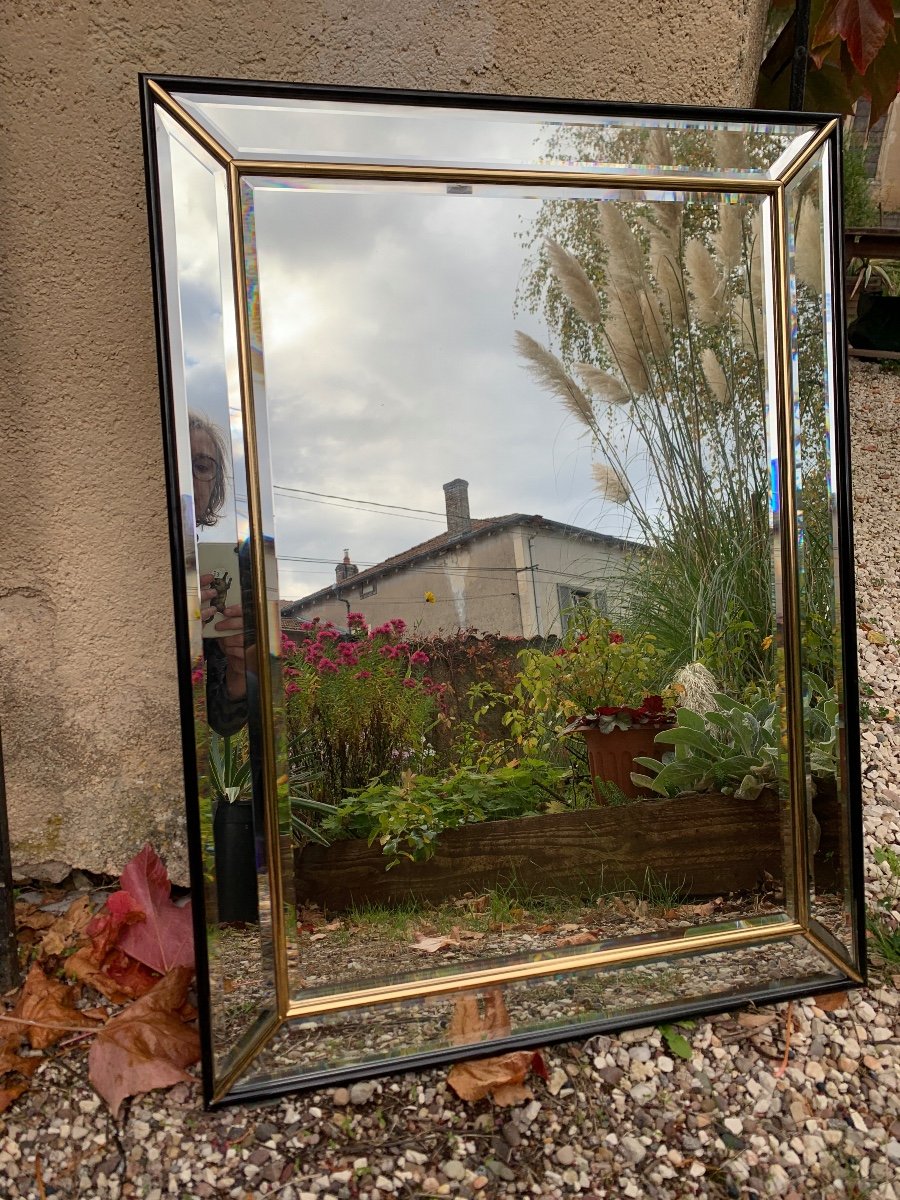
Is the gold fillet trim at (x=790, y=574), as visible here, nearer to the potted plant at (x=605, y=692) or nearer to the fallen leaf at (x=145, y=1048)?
the potted plant at (x=605, y=692)

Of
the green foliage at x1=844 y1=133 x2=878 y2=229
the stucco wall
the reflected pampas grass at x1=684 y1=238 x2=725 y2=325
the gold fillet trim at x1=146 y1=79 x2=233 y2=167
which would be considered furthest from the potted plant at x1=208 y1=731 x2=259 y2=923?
the green foliage at x1=844 y1=133 x2=878 y2=229

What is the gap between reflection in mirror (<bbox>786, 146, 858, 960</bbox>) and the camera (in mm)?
1145

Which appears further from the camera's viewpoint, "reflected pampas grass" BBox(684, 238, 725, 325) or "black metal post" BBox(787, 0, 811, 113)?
"black metal post" BBox(787, 0, 811, 113)

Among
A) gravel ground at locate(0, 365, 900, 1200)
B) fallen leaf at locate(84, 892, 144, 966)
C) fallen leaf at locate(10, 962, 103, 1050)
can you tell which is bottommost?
gravel ground at locate(0, 365, 900, 1200)

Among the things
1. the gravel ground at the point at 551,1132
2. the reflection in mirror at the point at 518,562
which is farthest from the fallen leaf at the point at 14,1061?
the reflection in mirror at the point at 518,562

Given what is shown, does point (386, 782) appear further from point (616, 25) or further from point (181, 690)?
point (616, 25)

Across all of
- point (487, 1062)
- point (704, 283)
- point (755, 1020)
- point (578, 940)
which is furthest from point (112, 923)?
point (704, 283)

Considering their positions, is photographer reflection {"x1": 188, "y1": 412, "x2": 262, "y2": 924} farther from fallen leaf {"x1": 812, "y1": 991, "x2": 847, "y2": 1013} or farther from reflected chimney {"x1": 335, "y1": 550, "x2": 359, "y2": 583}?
fallen leaf {"x1": 812, "y1": 991, "x2": 847, "y2": 1013}

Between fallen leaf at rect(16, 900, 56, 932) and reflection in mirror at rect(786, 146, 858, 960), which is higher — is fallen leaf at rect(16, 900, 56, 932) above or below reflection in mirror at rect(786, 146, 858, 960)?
below

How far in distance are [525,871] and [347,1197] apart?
0.44m

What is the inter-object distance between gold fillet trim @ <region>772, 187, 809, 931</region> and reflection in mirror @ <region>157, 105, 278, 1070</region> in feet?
2.47

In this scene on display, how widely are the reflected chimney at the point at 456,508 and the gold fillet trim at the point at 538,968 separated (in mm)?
590

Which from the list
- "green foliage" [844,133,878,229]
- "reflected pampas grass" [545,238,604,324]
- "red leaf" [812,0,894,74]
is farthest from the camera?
"green foliage" [844,133,878,229]

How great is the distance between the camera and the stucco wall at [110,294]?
3.78 ft
